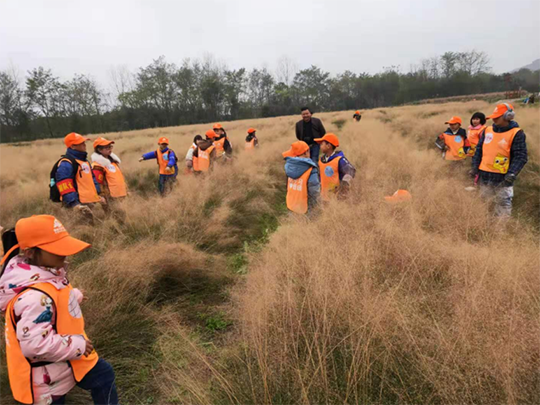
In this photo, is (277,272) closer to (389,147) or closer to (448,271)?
(448,271)

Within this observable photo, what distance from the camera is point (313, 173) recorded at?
13.8ft

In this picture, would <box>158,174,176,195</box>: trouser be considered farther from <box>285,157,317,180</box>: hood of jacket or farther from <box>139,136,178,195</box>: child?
<box>285,157,317,180</box>: hood of jacket

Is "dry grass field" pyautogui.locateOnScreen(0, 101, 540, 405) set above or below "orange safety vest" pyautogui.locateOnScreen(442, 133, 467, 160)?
below

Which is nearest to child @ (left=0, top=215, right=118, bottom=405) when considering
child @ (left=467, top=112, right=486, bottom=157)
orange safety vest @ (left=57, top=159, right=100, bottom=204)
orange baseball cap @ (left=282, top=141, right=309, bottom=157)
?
orange safety vest @ (left=57, top=159, right=100, bottom=204)

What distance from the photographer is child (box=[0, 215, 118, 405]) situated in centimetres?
151

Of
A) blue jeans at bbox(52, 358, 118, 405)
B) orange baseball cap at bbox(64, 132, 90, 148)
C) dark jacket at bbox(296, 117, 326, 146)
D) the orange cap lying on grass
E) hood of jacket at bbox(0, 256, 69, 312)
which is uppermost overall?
orange baseball cap at bbox(64, 132, 90, 148)

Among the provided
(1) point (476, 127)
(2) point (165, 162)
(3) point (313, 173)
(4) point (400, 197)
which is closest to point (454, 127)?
(1) point (476, 127)

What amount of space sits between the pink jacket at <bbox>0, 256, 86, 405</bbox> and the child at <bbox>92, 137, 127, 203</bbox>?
13.0ft

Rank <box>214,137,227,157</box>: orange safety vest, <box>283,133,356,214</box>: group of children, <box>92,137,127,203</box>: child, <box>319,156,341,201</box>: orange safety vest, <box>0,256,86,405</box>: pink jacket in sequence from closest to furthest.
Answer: <box>0,256,86,405</box>: pink jacket, <box>283,133,356,214</box>: group of children, <box>319,156,341,201</box>: orange safety vest, <box>92,137,127,203</box>: child, <box>214,137,227,157</box>: orange safety vest

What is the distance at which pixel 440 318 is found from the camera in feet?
7.08

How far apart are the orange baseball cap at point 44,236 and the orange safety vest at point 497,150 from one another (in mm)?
5336

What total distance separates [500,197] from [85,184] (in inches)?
252

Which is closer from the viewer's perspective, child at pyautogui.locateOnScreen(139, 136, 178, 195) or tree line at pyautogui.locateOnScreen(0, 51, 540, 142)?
child at pyautogui.locateOnScreen(139, 136, 178, 195)

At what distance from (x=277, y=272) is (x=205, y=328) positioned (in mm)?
965
